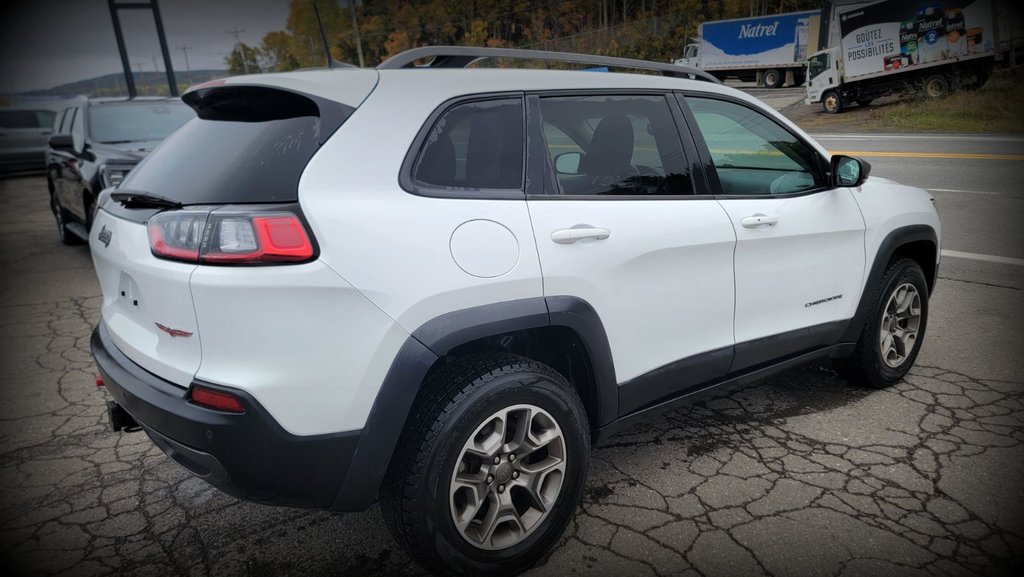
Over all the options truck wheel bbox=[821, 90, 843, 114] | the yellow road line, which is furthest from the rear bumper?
truck wheel bbox=[821, 90, 843, 114]

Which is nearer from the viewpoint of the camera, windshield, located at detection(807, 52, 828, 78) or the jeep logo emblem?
the jeep logo emblem

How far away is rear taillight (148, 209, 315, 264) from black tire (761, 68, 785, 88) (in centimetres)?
3460

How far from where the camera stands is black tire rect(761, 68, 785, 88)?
32125mm

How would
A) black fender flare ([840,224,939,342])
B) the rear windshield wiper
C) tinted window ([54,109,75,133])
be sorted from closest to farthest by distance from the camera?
the rear windshield wiper → black fender flare ([840,224,939,342]) → tinted window ([54,109,75,133])

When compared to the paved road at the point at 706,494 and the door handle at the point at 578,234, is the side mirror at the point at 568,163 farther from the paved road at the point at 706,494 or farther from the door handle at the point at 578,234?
the paved road at the point at 706,494

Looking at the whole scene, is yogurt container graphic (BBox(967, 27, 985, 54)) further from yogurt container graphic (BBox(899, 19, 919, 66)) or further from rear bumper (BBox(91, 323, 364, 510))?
rear bumper (BBox(91, 323, 364, 510))

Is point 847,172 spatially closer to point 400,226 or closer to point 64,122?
point 400,226

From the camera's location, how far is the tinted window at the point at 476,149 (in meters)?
2.12

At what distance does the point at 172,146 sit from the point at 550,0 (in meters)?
25.7

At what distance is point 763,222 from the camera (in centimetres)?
284

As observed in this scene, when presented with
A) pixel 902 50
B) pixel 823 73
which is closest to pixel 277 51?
pixel 823 73

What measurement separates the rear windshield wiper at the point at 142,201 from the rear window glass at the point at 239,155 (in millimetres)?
28

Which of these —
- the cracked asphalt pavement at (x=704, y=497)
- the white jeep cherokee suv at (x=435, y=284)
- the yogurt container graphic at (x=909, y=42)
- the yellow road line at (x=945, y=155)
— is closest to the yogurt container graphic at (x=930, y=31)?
the yogurt container graphic at (x=909, y=42)

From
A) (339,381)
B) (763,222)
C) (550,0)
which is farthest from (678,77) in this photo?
(550,0)
